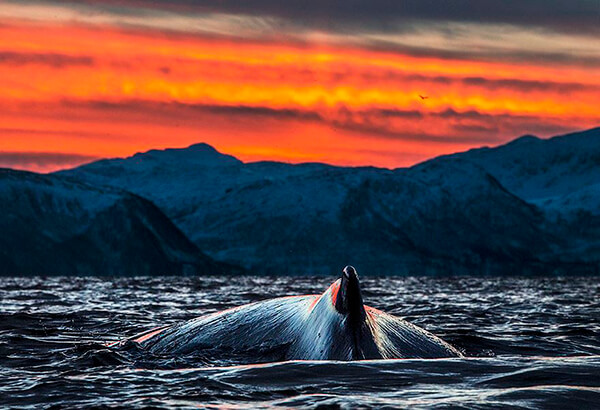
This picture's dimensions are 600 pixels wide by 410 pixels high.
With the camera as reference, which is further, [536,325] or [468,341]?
[536,325]

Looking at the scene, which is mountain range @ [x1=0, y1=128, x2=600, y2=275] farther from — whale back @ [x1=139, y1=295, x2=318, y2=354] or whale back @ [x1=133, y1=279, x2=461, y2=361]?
whale back @ [x1=133, y1=279, x2=461, y2=361]

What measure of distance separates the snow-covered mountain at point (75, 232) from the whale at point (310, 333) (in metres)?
112

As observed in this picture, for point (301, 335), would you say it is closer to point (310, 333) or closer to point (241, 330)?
point (310, 333)

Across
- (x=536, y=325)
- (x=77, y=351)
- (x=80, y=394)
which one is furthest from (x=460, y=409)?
(x=536, y=325)

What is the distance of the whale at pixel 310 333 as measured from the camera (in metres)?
7.69

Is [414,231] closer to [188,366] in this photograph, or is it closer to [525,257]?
[525,257]

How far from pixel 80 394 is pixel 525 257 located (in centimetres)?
17782

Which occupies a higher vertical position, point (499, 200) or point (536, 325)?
point (499, 200)

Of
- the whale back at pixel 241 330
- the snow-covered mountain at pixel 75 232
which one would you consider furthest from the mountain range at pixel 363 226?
the whale back at pixel 241 330

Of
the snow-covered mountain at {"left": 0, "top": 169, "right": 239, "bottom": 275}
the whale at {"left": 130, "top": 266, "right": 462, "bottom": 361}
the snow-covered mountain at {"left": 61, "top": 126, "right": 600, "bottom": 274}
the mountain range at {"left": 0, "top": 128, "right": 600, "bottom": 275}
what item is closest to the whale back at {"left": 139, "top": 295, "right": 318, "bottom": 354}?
the whale at {"left": 130, "top": 266, "right": 462, "bottom": 361}

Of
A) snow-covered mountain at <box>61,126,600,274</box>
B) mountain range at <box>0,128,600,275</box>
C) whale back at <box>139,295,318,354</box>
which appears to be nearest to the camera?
whale back at <box>139,295,318,354</box>

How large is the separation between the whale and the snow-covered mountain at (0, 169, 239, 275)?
111748 millimetres

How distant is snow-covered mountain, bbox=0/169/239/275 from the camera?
119062 millimetres

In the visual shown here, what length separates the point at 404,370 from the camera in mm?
7734
